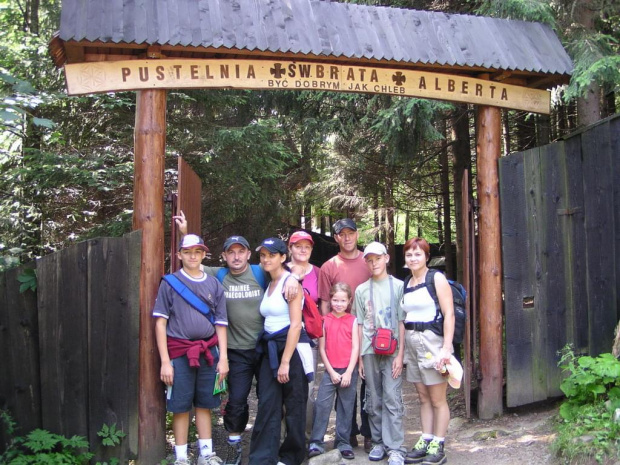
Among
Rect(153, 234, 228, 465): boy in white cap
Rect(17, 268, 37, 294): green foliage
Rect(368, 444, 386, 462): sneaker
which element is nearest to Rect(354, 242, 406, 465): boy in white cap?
Rect(368, 444, 386, 462): sneaker

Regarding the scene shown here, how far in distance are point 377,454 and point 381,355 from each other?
850 millimetres

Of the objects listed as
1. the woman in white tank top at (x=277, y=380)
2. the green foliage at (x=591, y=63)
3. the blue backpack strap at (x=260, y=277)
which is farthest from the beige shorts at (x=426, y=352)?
the green foliage at (x=591, y=63)

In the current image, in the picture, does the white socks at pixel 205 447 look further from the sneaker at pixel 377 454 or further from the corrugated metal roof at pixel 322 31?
the corrugated metal roof at pixel 322 31

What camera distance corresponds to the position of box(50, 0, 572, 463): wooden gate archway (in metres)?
5.16

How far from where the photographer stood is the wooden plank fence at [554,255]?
A: 20.3ft

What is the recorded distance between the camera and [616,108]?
12859 mm

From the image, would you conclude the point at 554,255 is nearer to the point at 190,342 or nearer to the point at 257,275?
the point at 257,275

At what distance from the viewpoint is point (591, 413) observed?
5000 mm

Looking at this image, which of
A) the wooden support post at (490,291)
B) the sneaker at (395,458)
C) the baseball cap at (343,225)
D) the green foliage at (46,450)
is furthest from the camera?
the wooden support post at (490,291)

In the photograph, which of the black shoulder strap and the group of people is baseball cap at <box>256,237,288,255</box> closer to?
the group of people

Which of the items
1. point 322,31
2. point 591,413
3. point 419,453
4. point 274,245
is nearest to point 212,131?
point 322,31

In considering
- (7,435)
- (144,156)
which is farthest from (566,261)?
(7,435)

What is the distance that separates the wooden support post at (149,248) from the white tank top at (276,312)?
3.53 ft

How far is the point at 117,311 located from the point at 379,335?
2246 millimetres
